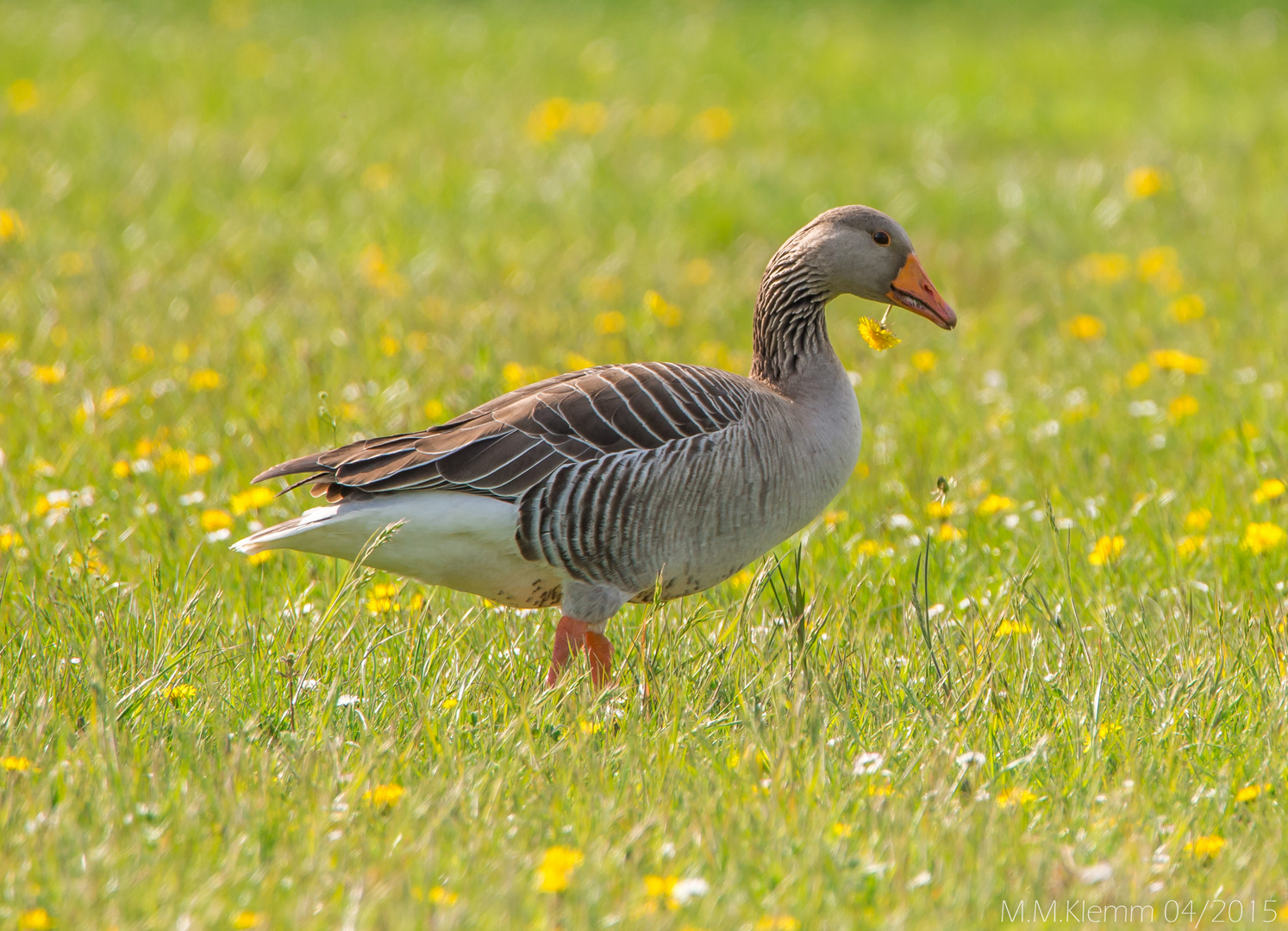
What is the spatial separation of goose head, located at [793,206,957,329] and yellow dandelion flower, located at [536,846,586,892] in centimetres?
236

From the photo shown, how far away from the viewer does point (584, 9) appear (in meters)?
18.8

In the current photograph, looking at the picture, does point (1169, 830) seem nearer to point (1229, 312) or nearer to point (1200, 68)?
point (1229, 312)

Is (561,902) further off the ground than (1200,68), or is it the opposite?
(1200,68)

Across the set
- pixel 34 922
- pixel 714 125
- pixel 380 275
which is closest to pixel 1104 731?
pixel 34 922

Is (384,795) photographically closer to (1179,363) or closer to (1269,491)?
(1269,491)

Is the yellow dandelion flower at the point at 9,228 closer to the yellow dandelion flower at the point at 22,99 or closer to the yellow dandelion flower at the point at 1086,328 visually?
the yellow dandelion flower at the point at 22,99

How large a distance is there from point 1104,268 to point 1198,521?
154 inches

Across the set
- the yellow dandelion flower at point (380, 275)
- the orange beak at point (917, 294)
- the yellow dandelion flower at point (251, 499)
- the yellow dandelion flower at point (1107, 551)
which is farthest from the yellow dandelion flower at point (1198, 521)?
the yellow dandelion flower at point (380, 275)

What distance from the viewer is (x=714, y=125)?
1183 centimetres

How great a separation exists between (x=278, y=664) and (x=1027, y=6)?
792 inches

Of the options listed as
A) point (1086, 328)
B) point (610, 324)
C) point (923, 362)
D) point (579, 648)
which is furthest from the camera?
point (1086, 328)

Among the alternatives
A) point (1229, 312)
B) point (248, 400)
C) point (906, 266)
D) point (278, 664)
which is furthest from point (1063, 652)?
point (1229, 312)

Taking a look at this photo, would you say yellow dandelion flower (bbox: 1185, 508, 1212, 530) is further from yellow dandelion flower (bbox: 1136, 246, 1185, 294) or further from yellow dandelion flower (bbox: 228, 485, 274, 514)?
yellow dandelion flower (bbox: 1136, 246, 1185, 294)

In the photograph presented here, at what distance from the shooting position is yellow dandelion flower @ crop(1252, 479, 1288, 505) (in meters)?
5.08
